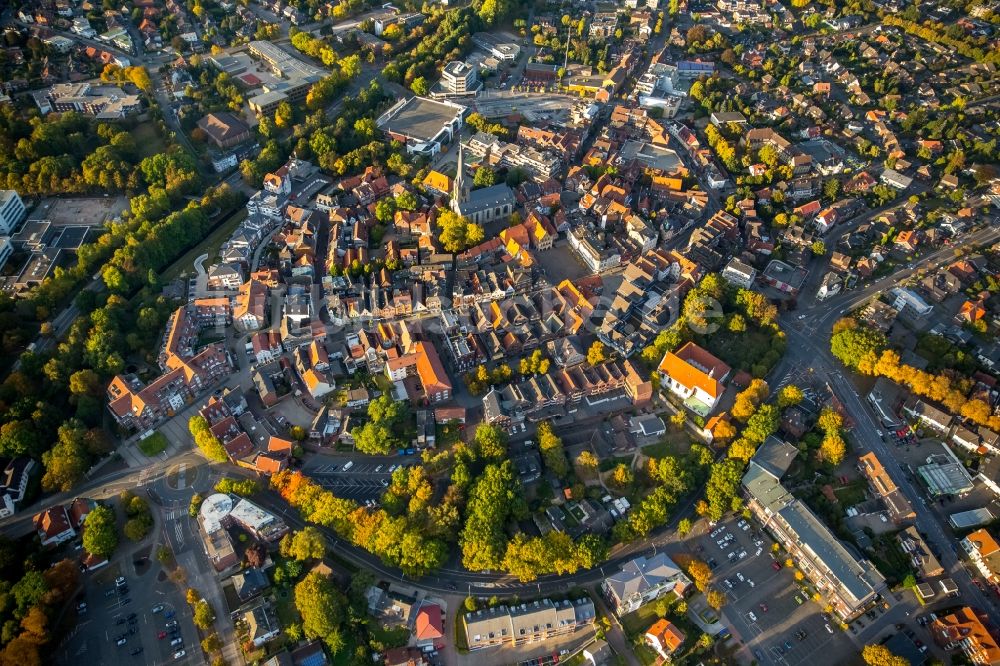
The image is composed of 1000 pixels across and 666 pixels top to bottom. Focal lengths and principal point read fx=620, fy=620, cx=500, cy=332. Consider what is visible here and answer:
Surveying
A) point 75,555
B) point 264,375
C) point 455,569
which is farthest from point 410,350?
point 75,555

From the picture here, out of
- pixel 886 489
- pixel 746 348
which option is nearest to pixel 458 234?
pixel 746 348

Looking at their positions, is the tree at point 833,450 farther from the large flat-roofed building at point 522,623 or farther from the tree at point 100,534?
the tree at point 100,534

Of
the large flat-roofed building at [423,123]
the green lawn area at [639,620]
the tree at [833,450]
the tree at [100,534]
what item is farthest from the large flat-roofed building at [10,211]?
the tree at [833,450]

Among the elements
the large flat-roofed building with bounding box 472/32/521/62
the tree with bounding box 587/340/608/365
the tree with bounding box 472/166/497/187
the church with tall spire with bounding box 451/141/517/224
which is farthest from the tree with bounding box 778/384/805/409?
the large flat-roofed building with bounding box 472/32/521/62

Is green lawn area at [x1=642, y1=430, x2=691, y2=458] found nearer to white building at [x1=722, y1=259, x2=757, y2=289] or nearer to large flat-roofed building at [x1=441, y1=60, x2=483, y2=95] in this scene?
white building at [x1=722, y1=259, x2=757, y2=289]

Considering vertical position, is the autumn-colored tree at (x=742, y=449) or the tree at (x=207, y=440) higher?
the autumn-colored tree at (x=742, y=449)

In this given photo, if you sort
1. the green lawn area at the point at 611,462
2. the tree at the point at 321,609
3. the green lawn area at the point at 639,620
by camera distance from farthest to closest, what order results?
1. the green lawn area at the point at 611,462
2. the green lawn area at the point at 639,620
3. the tree at the point at 321,609

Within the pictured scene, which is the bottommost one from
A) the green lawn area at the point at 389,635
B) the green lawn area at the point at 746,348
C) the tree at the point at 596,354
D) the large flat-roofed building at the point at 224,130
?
the green lawn area at the point at 389,635
